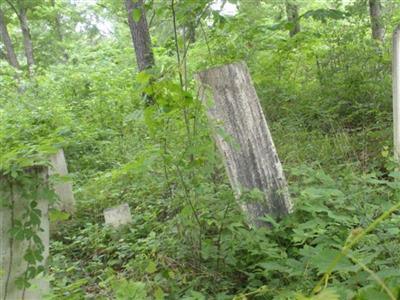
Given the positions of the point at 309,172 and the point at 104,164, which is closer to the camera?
the point at 309,172

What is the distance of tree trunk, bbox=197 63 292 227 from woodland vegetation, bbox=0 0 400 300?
12cm

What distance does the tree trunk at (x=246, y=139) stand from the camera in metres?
3.16

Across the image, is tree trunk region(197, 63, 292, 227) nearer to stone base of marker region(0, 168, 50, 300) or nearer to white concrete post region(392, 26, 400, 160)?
white concrete post region(392, 26, 400, 160)

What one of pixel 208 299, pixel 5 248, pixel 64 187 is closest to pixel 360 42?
pixel 64 187

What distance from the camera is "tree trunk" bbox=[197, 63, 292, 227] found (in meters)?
3.16

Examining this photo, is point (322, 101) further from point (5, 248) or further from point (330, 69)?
point (5, 248)

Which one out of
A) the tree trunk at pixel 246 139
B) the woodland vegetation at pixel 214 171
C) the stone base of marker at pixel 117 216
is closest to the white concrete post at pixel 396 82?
the woodland vegetation at pixel 214 171

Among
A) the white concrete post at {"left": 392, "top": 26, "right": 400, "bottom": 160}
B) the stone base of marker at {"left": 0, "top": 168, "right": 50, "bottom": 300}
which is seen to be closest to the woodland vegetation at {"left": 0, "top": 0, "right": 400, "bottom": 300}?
the stone base of marker at {"left": 0, "top": 168, "right": 50, "bottom": 300}

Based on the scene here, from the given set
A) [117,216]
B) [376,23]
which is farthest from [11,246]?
[376,23]

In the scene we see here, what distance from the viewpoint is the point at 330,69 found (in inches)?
256

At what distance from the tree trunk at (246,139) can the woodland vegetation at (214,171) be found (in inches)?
4.6

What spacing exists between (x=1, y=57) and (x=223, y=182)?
18.4 m

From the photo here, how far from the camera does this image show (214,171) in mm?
3424

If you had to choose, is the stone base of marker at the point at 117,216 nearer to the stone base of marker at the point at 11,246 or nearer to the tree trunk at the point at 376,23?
the stone base of marker at the point at 11,246
